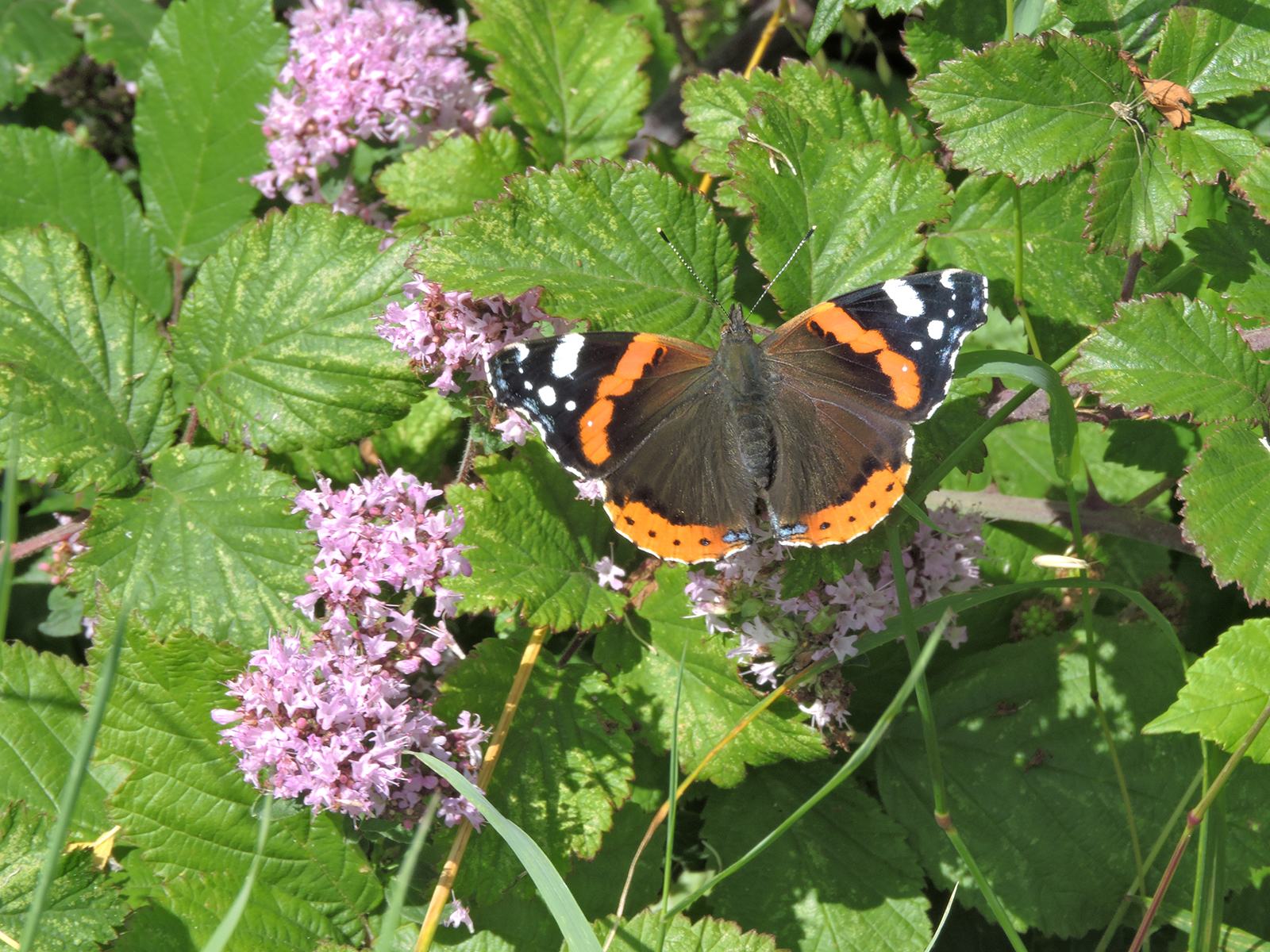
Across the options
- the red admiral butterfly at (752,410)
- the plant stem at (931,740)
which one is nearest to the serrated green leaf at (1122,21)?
the red admiral butterfly at (752,410)

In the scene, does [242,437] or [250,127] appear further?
[250,127]

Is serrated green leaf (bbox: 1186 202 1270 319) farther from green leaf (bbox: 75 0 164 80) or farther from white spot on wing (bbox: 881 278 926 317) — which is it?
green leaf (bbox: 75 0 164 80)

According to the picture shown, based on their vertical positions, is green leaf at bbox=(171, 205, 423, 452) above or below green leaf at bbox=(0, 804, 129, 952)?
above

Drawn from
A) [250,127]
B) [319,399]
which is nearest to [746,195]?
[319,399]

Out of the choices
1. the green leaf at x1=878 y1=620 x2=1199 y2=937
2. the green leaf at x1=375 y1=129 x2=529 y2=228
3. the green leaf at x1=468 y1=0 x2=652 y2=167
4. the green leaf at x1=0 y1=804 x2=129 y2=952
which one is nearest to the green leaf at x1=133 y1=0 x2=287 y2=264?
the green leaf at x1=375 y1=129 x2=529 y2=228

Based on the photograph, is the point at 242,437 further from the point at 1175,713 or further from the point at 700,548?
the point at 1175,713

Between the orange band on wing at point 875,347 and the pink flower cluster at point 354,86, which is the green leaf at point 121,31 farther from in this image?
the orange band on wing at point 875,347
